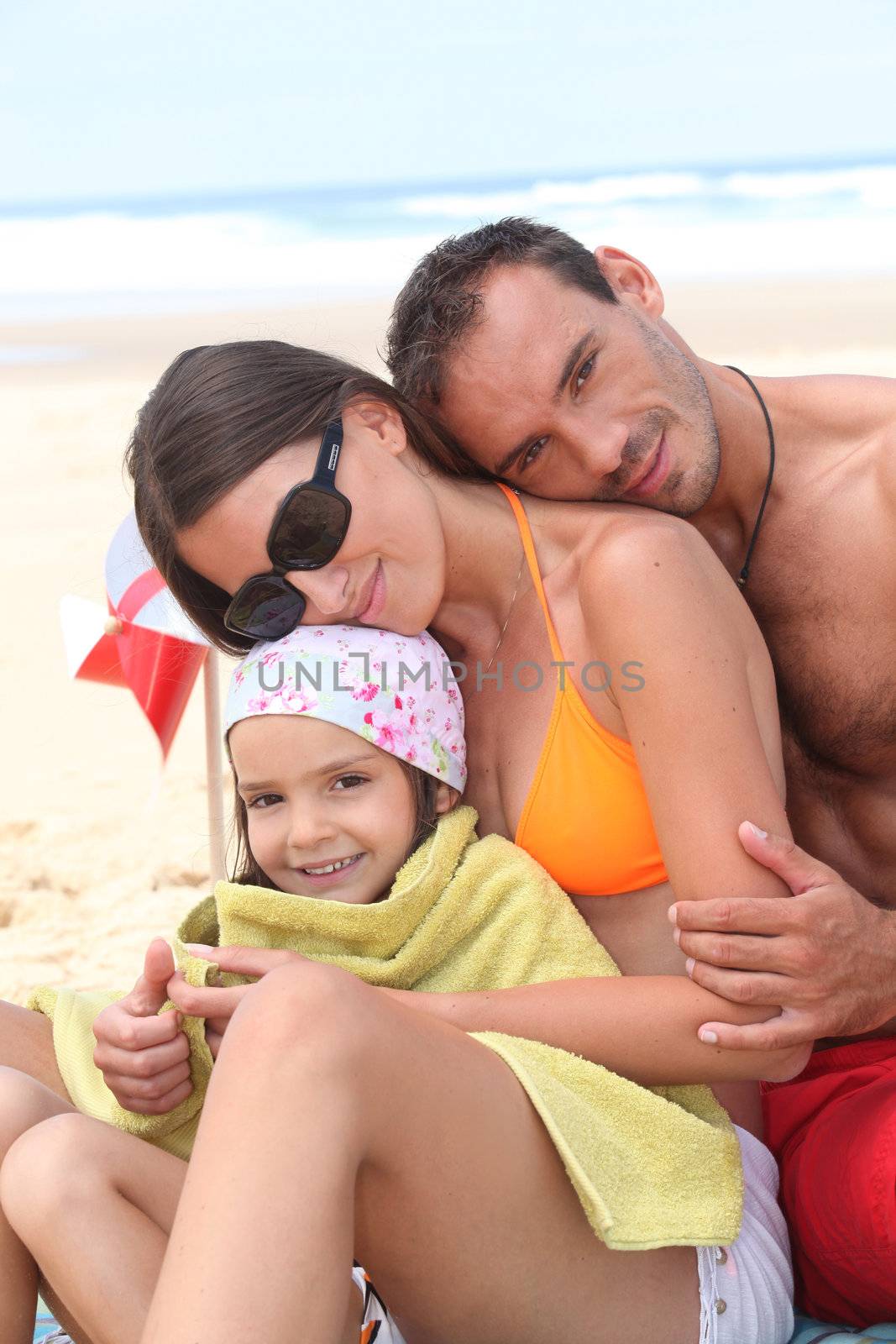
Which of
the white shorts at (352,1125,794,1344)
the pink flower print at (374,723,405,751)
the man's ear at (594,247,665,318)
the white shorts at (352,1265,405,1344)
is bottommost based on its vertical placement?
the white shorts at (352,1265,405,1344)

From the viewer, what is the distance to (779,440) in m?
2.94

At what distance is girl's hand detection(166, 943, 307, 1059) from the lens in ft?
7.09

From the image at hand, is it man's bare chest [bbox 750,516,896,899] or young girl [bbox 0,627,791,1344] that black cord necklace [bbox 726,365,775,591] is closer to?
man's bare chest [bbox 750,516,896,899]

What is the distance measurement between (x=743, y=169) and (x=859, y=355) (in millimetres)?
15591

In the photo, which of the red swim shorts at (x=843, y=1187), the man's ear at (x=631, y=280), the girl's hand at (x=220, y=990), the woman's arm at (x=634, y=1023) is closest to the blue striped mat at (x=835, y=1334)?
the red swim shorts at (x=843, y=1187)

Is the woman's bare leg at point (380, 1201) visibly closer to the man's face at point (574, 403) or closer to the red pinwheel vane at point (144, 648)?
the man's face at point (574, 403)

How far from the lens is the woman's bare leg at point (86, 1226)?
1.87 meters


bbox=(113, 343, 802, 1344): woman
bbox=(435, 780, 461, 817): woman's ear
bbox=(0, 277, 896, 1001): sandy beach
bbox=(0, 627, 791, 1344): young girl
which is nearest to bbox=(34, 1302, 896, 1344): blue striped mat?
bbox=(0, 627, 791, 1344): young girl

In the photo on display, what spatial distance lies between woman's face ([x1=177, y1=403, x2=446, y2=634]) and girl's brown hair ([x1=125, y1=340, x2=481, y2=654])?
0.11 feet

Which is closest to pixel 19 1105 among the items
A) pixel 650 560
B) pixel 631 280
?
pixel 650 560

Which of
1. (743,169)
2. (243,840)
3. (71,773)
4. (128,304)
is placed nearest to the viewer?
(243,840)

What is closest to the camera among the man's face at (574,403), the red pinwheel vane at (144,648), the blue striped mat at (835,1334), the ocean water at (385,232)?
the blue striped mat at (835,1334)

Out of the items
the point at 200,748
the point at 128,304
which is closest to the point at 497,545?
the point at 200,748

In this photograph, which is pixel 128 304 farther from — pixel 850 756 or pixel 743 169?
pixel 850 756
